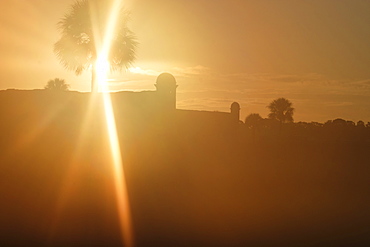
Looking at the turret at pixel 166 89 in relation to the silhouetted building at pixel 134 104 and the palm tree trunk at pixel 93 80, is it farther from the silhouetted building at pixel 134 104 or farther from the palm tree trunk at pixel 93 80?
the palm tree trunk at pixel 93 80

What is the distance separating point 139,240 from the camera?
9492mm

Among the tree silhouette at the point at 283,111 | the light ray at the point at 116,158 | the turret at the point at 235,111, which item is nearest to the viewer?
the light ray at the point at 116,158

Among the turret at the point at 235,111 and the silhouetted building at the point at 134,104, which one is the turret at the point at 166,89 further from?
the turret at the point at 235,111

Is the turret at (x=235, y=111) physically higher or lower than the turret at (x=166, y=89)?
lower

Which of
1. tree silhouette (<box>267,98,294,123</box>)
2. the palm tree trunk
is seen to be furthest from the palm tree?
tree silhouette (<box>267,98,294,123</box>)

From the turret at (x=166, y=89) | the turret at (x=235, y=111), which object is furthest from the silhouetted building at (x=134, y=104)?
the turret at (x=235, y=111)

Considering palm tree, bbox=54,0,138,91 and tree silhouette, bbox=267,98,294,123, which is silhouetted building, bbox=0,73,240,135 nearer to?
palm tree, bbox=54,0,138,91

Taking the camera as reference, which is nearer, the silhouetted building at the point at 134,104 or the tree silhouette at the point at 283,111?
the silhouetted building at the point at 134,104

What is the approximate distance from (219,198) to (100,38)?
1413 centimetres

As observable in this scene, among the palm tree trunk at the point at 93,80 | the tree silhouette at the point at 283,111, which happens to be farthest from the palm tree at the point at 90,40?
the tree silhouette at the point at 283,111

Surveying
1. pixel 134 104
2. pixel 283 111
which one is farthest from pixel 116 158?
pixel 283 111

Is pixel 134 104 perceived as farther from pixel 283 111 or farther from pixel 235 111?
pixel 283 111

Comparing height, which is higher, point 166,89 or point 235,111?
point 166,89

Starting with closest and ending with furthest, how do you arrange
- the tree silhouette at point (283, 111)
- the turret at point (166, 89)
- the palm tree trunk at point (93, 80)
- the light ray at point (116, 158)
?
the light ray at point (116, 158) < the turret at point (166, 89) < the palm tree trunk at point (93, 80) < the tree silhouette at point (283, 111)
